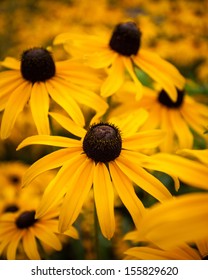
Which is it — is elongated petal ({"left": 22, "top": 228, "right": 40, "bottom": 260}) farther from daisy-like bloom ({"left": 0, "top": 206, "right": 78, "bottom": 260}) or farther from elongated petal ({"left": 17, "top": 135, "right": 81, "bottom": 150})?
elongated petal ({"left": 17, "top": 135, "right": 81, "bottom": 150})

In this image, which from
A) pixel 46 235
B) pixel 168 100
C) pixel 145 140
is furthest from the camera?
pixel 168 100

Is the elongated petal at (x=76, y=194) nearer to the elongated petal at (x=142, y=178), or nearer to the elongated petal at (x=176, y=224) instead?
the elongated petal at (x=142, y=178)

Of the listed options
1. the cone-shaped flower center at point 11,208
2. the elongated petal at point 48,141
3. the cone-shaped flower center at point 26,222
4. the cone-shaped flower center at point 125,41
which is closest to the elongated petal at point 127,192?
the elongated petal at point 48,141

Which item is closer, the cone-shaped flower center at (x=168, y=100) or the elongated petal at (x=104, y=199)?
the elongated petal at (x=104, y=199)

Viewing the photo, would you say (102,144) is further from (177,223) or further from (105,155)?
(177,223)

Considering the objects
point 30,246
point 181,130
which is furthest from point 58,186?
point 181,130

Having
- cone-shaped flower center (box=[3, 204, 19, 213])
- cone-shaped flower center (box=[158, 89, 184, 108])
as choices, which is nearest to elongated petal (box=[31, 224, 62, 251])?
cone-shaped flower center (box=[3, 204, 19, 213])
